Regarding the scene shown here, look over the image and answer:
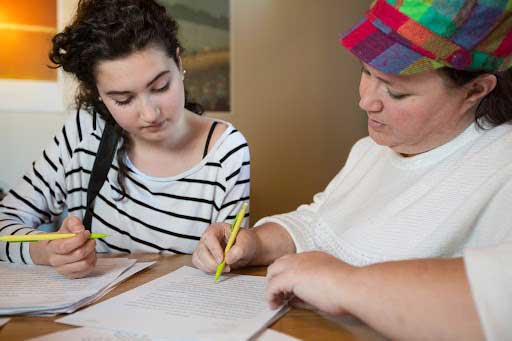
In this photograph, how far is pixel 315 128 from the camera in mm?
3324

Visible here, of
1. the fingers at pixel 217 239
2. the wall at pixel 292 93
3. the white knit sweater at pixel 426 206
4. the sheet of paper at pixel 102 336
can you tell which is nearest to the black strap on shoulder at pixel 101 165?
the fingers at pixel 217 239

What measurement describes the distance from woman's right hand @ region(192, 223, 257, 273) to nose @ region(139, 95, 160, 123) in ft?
1.25

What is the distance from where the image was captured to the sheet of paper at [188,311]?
70cm

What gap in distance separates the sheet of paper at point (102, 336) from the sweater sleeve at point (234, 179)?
0.72 m

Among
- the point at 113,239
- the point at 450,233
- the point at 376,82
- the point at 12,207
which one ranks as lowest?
the point at 113,239

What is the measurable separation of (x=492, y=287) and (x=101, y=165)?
44.3 inches

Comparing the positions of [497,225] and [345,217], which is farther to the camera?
[345,217]

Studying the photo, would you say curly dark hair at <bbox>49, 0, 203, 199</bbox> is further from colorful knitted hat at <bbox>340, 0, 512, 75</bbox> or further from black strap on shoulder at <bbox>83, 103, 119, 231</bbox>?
colorful knitted hat at <bbox>340, 0, 512, 75</bbox>

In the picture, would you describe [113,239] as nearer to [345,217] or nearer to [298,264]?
[345,217]

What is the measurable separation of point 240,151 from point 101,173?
16.2 inches

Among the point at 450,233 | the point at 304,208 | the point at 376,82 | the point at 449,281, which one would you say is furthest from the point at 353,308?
the point at 304,208

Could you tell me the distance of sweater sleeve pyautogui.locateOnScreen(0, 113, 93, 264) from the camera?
137 centimetres

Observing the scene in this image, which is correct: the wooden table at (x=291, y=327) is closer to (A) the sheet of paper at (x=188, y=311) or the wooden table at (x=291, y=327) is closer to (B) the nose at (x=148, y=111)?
(A) the sheet of paper at (x=188, y=311)


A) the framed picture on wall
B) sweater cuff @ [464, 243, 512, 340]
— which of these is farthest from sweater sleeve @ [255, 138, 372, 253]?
the framed picture on wall
